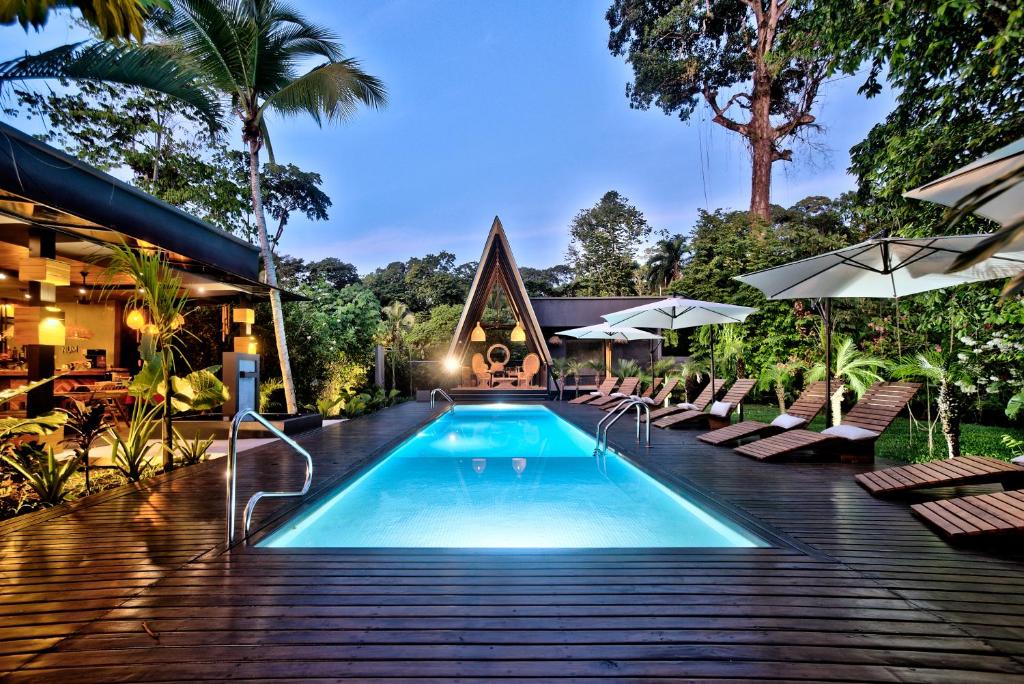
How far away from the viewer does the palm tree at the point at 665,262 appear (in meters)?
32.6

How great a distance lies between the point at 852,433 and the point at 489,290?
491 inches

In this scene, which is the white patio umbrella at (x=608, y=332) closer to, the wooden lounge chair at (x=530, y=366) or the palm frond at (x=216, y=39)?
the wooden lounge chair at (x=530, y=366)

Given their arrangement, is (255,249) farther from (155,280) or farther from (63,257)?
(155,280)

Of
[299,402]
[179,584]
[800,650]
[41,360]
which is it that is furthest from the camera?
[299,402]

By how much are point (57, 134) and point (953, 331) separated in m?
18.1

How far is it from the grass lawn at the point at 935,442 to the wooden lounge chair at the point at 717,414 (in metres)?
1.91

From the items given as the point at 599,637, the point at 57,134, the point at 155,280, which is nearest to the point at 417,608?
the point at 599,637

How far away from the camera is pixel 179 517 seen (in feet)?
12.8

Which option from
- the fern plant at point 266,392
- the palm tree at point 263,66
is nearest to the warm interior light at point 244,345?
the palm tree at point 263,66

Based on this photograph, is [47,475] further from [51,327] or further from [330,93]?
[330,93]

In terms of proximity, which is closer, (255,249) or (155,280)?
(155,280)

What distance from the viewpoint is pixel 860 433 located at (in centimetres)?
579

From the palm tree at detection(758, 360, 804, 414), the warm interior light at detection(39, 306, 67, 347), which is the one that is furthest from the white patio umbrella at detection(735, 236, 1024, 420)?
the warm interior light at detection(39, 306, 67, 347)

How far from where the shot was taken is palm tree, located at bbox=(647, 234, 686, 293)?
3259cm
